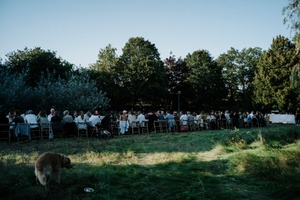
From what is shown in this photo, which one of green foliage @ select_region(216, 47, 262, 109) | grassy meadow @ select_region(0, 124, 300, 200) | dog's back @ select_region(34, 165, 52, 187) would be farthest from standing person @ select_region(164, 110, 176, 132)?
green foliage @ select_region(216, 47, 262, 109)

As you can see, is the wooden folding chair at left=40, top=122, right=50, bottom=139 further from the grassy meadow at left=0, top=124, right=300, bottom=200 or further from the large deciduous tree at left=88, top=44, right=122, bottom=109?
the large deciduous tree at left=88, top=44, right=122, bottom=109

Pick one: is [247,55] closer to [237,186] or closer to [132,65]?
[132,65]

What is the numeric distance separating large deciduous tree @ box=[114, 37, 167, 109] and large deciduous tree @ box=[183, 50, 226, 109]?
7776mm

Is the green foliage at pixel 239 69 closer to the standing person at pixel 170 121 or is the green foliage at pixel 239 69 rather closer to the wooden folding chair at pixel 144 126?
the standing person at pixel 170 121

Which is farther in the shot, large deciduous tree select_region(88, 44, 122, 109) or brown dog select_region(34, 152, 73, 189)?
large deciduous tree select_region(88, 44, 122, 109)

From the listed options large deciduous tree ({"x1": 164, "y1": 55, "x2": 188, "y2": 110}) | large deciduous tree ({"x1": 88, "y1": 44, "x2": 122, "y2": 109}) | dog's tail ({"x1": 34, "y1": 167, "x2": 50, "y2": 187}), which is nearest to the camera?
dog's tail ({"x1": 34, "y1": 167, "x2": 50, "y2": 187})

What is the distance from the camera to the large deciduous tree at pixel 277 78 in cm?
3591

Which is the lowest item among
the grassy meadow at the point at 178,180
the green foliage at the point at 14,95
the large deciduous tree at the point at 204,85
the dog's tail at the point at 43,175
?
the grassy meadow at the point at 178,180

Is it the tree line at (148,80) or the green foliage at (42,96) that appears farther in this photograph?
the tree line at (148,80)

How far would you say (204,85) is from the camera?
4884cm

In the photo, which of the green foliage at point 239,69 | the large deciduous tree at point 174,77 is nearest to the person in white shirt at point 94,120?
the large deciduous tree at point 174,77

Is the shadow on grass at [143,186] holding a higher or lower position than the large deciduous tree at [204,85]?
lower

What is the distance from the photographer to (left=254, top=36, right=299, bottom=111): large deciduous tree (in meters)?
35.9

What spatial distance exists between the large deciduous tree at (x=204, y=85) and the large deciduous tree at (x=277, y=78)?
29.5 feet
